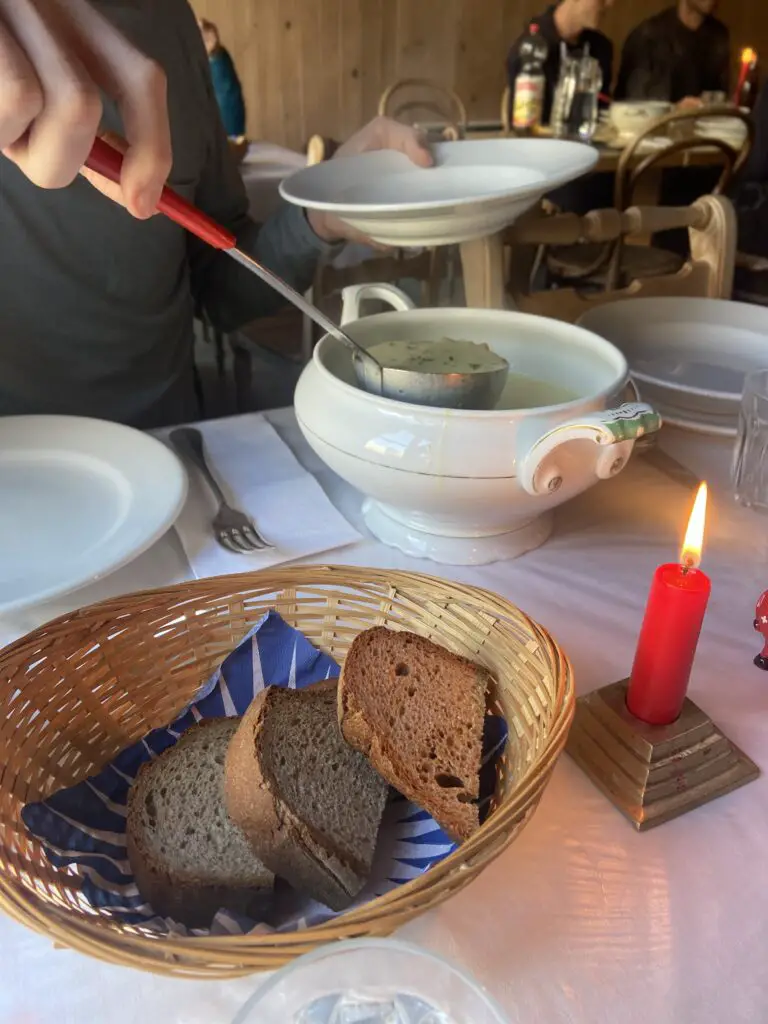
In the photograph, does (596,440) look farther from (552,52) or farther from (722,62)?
(722,62)

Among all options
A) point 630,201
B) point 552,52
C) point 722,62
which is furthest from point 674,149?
point 722,62

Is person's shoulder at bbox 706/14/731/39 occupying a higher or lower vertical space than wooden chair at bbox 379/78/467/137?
higher

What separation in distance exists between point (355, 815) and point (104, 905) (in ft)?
0.35

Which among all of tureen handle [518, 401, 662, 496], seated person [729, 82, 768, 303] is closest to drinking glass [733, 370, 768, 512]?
tureen handle [518, 401, 662, 496]

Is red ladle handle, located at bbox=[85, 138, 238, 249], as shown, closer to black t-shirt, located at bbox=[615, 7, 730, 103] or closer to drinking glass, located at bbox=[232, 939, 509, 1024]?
drinking glass, located at bbox=[232, 939, 509, 1024]

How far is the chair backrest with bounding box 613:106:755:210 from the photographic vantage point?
217cm

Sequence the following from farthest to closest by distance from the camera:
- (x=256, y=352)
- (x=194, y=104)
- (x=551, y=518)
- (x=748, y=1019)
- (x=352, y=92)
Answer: (x=352, y=92) → (x=256, y=352) → (x=194, y=104) → (x=551, y=518) → (x=748, y=1019)

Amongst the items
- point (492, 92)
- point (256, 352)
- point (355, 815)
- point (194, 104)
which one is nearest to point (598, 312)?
point (194, 104)

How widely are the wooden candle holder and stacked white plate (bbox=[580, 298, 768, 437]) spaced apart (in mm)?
409

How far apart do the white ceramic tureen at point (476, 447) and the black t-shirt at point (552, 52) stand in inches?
118

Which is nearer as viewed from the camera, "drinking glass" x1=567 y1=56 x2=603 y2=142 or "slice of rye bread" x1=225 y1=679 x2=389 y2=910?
"slice of rye bread" x1=225 y1=679 x2=389 y2=910

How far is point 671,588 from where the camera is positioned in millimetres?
358

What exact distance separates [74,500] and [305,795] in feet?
1.06

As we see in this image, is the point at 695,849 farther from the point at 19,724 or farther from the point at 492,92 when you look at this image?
the point at 492,92
